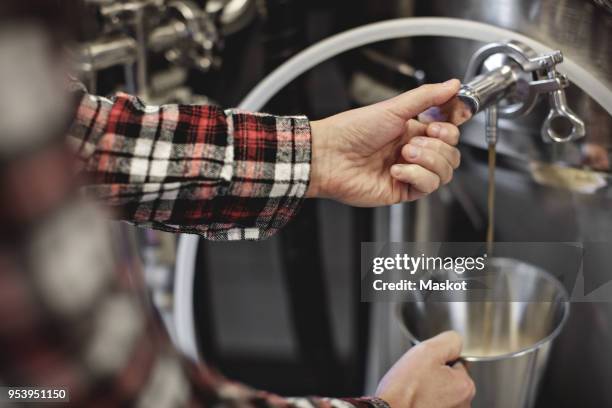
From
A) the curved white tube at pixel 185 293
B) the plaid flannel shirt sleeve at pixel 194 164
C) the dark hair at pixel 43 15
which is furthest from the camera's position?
the curved white tube at pixel 185 293

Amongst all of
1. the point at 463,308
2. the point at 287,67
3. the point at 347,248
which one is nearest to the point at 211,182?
the point at 287,67

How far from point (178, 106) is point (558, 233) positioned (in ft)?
1.33

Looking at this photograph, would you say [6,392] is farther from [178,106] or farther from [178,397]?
[178,106]

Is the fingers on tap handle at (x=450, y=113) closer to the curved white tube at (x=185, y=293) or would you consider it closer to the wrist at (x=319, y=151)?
the wrist at (x=319, y=151)

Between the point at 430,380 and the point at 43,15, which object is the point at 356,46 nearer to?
the point at 430,380

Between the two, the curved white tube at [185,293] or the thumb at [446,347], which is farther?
the curved white tube at [185,293]

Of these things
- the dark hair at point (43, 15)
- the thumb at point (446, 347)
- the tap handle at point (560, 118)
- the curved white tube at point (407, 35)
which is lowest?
the thumb at point (446, 347)

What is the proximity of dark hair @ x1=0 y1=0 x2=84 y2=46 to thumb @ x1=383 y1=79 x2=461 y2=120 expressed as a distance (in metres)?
0.37

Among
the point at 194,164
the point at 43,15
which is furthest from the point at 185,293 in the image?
the point at 43,15

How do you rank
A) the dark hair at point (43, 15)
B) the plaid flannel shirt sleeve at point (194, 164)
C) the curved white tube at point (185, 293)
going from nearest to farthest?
1. the dark hair at point (43, 15)
2. the plaid flannel shirt sleeve at point (194, 164)
3. the curved white tube at point (185, 293)

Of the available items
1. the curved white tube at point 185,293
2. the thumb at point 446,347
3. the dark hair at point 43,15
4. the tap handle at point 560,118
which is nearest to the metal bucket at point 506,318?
the thumb at point 446,347

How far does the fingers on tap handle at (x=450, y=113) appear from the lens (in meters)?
0.65

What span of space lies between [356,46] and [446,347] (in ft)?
0.97

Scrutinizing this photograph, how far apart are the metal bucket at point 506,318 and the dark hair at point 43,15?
47 centimetres
